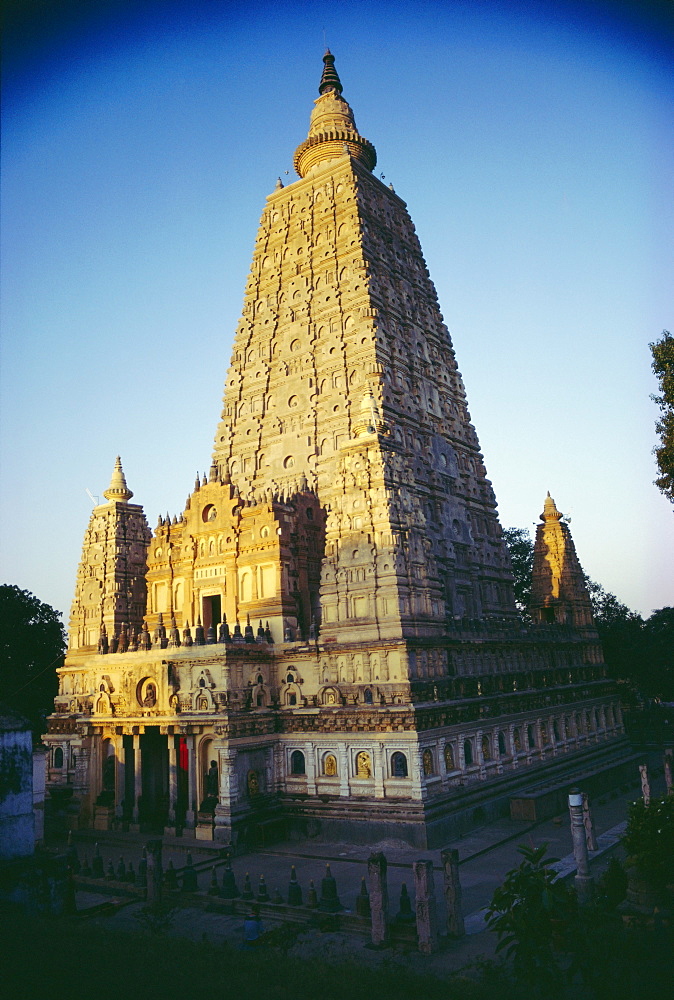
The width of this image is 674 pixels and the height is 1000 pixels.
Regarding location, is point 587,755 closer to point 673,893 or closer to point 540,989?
point 673,893

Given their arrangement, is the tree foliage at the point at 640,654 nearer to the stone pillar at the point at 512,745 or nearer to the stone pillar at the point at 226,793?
the stone pillar at the point at 512,745

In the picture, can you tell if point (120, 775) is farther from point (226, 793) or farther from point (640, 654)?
point (640, 654)

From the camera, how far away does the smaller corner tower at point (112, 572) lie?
4353 cm

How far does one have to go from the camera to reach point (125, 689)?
34.7 m

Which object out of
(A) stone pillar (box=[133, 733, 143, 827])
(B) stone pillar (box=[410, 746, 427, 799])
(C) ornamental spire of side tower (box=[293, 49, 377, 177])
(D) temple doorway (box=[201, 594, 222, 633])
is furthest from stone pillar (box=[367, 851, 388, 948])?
(C) ornamental spire of side tower (box=[293, 49, 377, 177])

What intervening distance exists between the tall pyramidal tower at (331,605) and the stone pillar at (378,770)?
0.33 feet

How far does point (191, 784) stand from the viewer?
31422 mm

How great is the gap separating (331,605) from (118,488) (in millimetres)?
20161

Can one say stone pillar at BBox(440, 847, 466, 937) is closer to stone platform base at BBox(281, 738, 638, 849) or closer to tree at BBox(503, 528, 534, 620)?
stone platform base at BBox(281, 738, 638, 849)

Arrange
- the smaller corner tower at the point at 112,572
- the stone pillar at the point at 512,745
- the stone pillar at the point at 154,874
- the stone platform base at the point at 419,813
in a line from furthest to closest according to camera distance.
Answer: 1. the smaller corner tower at the point at 112,572
2. the stone pillar at the point at 512,745
3. the stone platform base at the point at 419,813
4. the stone pillar at the point at 154,874

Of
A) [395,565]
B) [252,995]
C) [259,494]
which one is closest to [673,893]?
[252,995]

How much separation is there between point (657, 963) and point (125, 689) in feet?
88.3

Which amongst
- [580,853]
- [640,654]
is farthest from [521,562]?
[580,853]

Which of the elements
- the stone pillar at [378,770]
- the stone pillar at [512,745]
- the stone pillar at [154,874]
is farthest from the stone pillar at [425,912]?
the stone pillar at [512,745]
